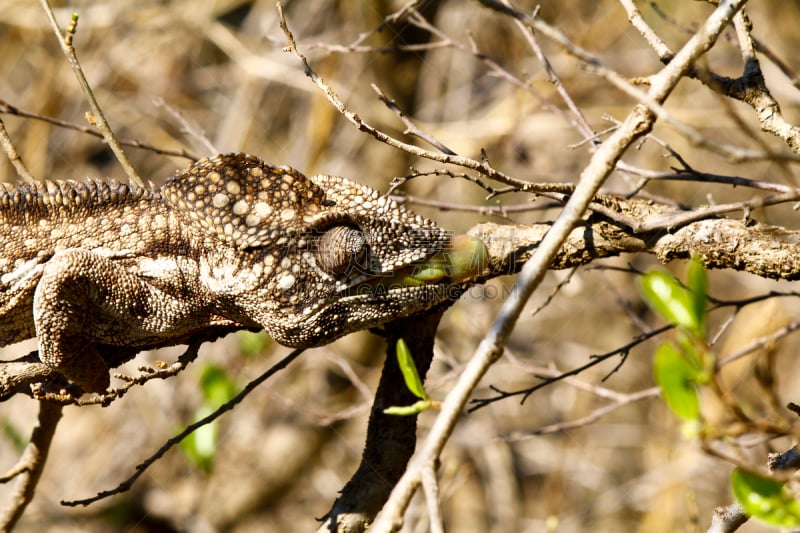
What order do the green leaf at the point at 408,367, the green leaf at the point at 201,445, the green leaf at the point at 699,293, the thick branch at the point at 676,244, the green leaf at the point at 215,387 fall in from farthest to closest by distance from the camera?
the green leaf at the point at 215,387, the green leaf at the point at 201,445, the thick branch at the point at 676,244, the green leaf at the point at 408,367, the green leaf at the point at 699,293

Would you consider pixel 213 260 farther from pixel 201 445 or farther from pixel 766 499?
pixel 201 445

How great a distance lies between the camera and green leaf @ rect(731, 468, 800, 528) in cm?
139

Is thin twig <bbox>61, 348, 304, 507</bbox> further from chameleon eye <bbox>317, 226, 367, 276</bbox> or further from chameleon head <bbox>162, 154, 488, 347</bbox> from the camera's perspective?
chameleon eye <bbox>317, 226, 367, 276</bbox>

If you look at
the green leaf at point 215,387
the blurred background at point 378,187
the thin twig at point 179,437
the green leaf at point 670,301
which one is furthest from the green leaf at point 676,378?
the blurred background at point 378,187

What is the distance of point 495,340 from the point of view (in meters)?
1.61

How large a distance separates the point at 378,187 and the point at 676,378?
4954 millimetres

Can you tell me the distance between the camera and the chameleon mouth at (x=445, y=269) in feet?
7.89

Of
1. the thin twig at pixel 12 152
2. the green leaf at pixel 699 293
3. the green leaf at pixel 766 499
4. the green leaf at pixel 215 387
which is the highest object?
the thin twig at pixel 12 152

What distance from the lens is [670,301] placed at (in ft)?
4.44

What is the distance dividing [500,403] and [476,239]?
5.23m

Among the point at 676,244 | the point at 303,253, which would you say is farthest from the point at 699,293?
the point at 303,253

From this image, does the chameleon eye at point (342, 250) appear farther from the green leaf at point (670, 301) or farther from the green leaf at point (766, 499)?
the green leaf at point (766, 499)

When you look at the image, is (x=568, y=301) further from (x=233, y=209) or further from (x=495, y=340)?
(x=495, y=340)

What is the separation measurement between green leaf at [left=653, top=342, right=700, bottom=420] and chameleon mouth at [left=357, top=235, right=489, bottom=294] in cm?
111
